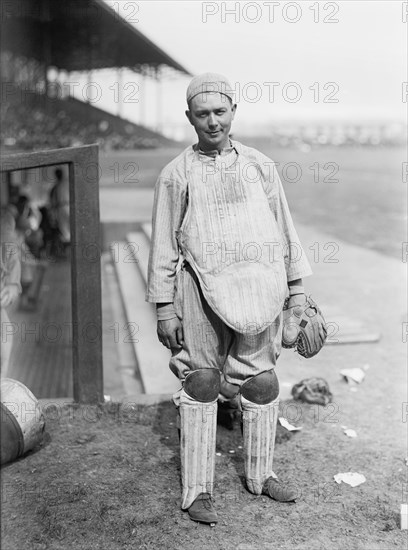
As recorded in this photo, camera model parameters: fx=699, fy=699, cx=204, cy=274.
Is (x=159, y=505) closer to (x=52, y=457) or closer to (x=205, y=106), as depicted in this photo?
(x=52, y=457)

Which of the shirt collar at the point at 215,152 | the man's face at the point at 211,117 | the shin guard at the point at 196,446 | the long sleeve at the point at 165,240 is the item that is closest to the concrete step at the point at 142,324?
the shin guard at the point at 196,446

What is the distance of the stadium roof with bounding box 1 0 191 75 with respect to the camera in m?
10.2

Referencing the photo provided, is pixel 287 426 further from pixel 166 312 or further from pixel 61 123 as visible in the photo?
pixel 61 123

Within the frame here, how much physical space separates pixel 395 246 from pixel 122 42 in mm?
10597

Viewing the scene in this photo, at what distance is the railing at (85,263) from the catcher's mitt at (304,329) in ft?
5.13

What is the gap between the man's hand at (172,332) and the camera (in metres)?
3.21

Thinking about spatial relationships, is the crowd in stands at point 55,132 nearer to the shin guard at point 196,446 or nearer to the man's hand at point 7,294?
the man's hand at point 7,294

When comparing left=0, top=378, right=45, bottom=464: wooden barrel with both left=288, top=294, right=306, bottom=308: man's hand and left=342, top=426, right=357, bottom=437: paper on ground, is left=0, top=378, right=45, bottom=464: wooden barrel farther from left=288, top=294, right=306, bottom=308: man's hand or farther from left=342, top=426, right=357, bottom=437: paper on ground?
left=342, top=426, right=357, bottom=437: paper on ground

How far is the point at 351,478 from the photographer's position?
3727 millimetres

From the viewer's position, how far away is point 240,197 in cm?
318

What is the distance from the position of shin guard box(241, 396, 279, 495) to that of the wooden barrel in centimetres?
124

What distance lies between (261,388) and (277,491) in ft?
1.85

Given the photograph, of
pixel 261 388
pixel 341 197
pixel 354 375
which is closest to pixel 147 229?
pixel 354 375

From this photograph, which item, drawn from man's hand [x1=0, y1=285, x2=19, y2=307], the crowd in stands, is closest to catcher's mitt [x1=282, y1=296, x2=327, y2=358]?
man's hand [x1=0, y1=285, x2=19, y2=307]
